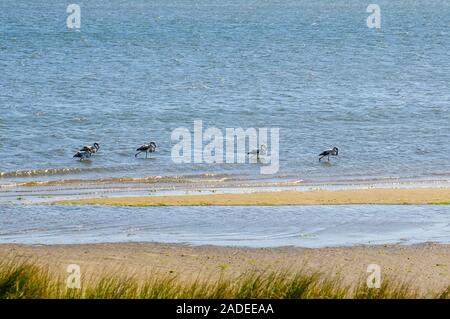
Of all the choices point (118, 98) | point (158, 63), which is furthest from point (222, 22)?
point (118, 98)

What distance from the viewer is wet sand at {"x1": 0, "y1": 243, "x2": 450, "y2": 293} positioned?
17.3 meters

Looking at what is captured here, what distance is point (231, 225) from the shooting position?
21906 millimetres

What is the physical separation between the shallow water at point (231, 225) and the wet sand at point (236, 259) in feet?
2.10

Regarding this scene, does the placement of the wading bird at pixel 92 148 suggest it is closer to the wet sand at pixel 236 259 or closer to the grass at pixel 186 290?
the wet sand at pixel 236 259

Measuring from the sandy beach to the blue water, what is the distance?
463 centimetres

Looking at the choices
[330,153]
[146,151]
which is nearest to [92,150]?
[146,151]

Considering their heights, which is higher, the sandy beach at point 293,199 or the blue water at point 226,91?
the blue water at point 226,91

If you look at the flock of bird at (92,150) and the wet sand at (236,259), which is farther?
the flock of bird at (92,150)

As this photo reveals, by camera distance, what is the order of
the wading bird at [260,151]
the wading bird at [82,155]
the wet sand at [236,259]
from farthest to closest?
the wading bird at [260,151] < the wading bird at [82,155] < the wet sand at [236,259]

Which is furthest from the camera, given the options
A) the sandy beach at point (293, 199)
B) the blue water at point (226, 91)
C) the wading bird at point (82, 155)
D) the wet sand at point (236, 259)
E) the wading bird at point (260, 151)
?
the blue water at point (226, 91)

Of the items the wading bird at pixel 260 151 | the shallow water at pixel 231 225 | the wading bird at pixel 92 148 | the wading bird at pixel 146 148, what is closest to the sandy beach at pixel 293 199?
the shallow water at pixel 231 225

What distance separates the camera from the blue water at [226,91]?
3466 centimetres

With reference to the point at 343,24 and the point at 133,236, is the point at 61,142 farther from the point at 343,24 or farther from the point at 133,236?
the point at 343,24

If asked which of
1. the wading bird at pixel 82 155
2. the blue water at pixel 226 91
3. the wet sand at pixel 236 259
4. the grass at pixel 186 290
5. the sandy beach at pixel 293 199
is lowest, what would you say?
the wet sand at pixel 236 259
